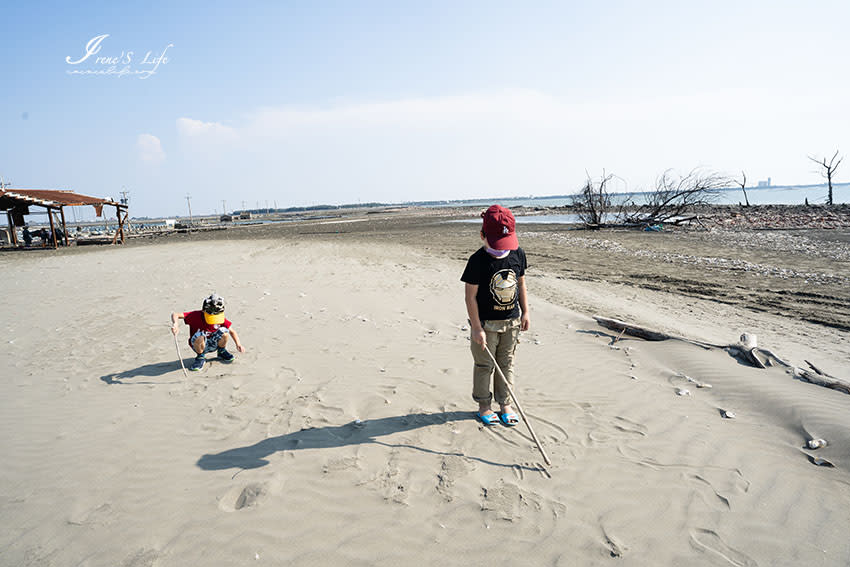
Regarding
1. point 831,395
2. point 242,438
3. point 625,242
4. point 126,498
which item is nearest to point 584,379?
point 831,395

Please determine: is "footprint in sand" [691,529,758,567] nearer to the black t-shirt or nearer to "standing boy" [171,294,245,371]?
the black t-shirt

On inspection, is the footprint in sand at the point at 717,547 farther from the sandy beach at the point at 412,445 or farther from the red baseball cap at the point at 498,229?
the red baseball cap at the point at 498,229

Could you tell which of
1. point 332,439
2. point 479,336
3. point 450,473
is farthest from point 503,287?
point 332,439

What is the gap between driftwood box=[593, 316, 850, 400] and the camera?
14.9 ft

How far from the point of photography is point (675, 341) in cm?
600

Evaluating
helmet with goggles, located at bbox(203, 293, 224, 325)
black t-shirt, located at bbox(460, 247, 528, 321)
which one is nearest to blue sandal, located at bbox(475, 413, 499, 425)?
black t-shirt, located at bbox(460, 247, 528, 321)

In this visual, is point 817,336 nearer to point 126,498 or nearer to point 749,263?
point 749,263

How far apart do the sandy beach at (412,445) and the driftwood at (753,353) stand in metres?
0.15

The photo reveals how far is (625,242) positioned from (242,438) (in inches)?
829

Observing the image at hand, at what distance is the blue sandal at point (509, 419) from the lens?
12.5 ft

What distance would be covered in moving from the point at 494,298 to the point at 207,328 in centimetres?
392

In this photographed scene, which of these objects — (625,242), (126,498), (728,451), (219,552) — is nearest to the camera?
(219,552)

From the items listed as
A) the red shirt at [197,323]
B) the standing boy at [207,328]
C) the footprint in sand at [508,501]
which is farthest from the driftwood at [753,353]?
the red shirt at [197,323]

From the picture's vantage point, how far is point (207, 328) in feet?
17.3
